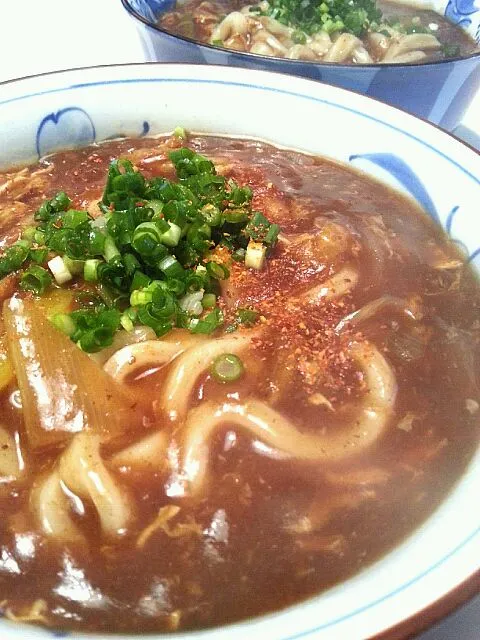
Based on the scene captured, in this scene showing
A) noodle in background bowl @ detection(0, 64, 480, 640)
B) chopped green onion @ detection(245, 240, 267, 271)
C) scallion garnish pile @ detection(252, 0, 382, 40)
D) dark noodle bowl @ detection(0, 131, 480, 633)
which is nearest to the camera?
dark noodle bowl @ detection(0, 131, 480, 633)

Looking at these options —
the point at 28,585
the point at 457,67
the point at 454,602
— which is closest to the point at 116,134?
the point at 457,67

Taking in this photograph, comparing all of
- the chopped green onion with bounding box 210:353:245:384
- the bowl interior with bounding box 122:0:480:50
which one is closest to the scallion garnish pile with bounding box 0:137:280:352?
the chopped green onion with bounding box 210:353:245:384

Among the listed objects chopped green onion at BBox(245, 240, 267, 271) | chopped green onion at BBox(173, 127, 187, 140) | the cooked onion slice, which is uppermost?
chopped green onion at BBox(173, 127, 187, 140)

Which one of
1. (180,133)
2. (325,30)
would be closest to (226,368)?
(180,133)

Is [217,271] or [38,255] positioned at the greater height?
[217,271]

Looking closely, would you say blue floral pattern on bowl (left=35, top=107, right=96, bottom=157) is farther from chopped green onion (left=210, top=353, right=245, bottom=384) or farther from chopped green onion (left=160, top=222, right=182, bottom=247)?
chopped green onion (left=210, top=353, right=245, bottom=384)

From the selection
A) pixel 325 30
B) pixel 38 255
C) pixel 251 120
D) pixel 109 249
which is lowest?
pixel 38 255

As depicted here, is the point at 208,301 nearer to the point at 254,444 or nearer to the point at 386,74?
the point at 254,444
